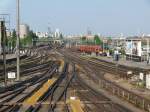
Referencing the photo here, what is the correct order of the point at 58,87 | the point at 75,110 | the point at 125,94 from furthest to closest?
the point at 58,87 < the point at 125,94 < the point at 75,110

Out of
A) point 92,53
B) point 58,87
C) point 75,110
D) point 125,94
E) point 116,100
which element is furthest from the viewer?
point 92,53

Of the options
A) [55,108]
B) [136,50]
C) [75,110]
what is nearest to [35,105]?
[55,108]

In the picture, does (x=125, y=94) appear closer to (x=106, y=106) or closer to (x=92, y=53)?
(x=106, y=106)

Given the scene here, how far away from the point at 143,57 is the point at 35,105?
7105 cm

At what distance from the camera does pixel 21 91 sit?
130ft

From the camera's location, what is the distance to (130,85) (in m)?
45.3

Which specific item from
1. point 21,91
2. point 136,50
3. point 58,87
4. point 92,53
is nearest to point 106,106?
point 21,91

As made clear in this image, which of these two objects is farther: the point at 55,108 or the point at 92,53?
the point at 92,53

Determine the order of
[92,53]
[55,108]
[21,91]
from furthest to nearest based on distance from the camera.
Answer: [92,53], [21,91], [55,108]

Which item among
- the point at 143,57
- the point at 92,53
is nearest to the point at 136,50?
the point at 143,57

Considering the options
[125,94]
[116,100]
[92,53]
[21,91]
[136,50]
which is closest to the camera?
[116,100]

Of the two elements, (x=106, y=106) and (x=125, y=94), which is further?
(x=125, y=94)

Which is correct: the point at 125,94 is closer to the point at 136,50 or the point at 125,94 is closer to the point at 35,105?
the point at 35,105

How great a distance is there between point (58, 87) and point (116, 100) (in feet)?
42.0
